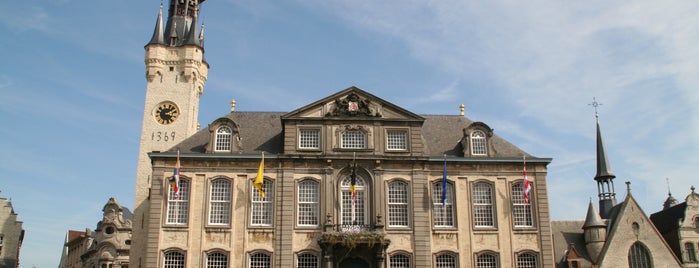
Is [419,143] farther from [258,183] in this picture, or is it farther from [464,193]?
[258,183]

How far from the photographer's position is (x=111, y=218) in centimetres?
5819

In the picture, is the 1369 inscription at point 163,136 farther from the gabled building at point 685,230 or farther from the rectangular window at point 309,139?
the gabled building at point 685,230

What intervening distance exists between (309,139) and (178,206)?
24.5 feet

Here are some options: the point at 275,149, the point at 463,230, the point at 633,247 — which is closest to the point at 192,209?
the point at 275,149

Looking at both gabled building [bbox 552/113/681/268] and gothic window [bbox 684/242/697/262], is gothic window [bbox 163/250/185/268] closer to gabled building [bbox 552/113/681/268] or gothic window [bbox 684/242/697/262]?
gabled building [bbox 552/113/681/268]

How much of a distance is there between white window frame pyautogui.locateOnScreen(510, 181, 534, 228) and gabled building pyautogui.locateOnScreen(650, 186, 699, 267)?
15.3 m

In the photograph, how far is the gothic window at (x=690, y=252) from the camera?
138 feet

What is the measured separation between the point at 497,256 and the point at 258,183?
1265 centimetres

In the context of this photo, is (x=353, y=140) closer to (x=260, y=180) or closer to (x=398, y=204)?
(x=398, y=204)

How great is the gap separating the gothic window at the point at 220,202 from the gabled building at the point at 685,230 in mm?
29804

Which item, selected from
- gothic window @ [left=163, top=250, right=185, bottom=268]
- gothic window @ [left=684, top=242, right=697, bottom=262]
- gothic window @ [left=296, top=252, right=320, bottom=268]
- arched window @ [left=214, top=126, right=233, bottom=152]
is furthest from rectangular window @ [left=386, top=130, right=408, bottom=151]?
gothic window @ [left=684, top=242, right=697, bottom=262]

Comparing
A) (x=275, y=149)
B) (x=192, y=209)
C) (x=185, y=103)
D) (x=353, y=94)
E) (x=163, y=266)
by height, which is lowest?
(x=163, y=266)

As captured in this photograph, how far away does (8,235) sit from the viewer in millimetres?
46562

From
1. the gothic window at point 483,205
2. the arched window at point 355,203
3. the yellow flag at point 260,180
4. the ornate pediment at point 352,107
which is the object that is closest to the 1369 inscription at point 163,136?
the yellow flag at point 260,180
